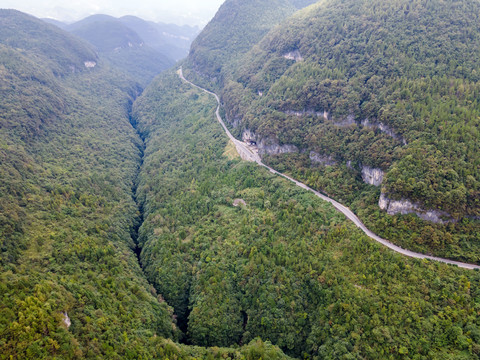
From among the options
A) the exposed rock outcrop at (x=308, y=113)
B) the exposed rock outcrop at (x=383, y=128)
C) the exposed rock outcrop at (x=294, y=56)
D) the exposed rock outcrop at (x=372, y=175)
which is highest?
the exposed rock outcrop at (x=294, y=56)

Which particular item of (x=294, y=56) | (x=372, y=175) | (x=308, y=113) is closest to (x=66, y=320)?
(x=372, y=175)

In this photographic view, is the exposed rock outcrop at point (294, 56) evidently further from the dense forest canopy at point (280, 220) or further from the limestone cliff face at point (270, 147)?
the limestone cliff face at point (270, 147)

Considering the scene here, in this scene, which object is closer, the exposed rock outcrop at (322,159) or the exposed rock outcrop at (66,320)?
the exposed rock outcrop at (66,320)

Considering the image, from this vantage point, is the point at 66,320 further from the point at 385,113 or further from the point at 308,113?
the point at 308,113

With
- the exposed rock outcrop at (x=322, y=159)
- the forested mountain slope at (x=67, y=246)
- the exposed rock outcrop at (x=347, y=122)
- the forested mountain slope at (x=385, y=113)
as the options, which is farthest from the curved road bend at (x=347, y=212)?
the forested mountain slope at (x=67, y=246)

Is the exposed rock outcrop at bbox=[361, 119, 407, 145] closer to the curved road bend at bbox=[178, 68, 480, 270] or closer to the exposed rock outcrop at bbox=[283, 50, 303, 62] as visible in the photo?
the curved road bend at bbox=[178, 68, 480, 270]

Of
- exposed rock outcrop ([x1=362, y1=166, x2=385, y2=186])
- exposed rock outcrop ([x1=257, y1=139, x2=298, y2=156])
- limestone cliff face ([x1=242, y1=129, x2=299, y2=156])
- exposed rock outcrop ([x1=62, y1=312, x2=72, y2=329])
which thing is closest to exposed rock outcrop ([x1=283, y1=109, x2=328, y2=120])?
limestone cliff face ([x1=242, y1=129, x2=299, y2=156])
